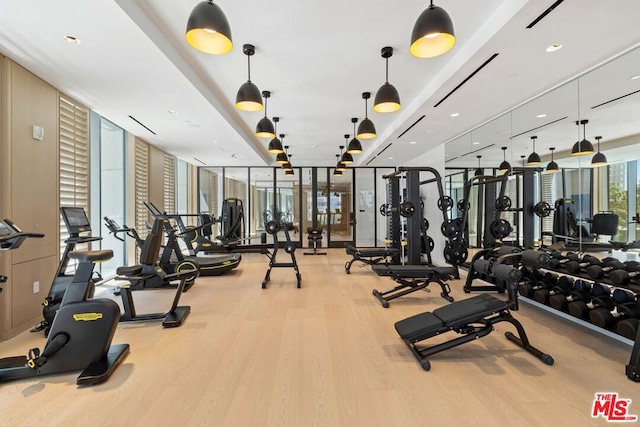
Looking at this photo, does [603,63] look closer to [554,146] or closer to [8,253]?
[554,146]

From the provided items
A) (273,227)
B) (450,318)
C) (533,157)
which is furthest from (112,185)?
(533,157)

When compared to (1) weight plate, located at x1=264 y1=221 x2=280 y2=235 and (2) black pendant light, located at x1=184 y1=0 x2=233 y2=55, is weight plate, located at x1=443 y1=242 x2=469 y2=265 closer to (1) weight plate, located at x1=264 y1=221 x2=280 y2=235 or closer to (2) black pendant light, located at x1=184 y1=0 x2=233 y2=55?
(1) weight plate, located at x1=264 y1=221 x2=280 y2=235

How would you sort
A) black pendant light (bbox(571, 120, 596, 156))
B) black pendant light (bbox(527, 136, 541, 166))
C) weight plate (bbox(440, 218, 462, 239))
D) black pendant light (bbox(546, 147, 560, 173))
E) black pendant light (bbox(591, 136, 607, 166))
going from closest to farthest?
black pendant light (bbox(591, 136, 607, 166)), black pendant light (bbox(571, 120, 596, 156)), black pendant light (bbox(546, 147, 560, 173)), black pendant light (bbox(527, 136, 541, 166)), weight plate (bbox(440, 218, 462, 239))

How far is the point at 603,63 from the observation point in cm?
331

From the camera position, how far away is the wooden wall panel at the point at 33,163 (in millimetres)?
3260

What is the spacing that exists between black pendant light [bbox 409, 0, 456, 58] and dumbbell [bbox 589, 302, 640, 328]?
121 inches

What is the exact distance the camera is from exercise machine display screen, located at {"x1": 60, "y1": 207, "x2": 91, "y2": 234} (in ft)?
10.6

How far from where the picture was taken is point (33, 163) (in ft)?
11.5

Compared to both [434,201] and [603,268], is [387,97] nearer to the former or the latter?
[603,268]

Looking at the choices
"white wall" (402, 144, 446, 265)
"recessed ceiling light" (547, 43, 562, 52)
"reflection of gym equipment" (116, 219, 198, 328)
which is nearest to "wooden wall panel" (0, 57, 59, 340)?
"reflection of gym equipment" (116, 219, 198, 328)

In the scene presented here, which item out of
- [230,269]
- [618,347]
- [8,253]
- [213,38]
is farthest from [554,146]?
[8,253]

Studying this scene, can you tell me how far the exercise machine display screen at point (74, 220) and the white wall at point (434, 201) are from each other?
7391 mm

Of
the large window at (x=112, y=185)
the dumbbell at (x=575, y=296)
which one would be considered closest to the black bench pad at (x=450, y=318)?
the dumbbell at (x=575, y=296)

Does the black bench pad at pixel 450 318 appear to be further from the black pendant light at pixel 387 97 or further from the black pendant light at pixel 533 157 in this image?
the black pendant light at pixel 533 157
